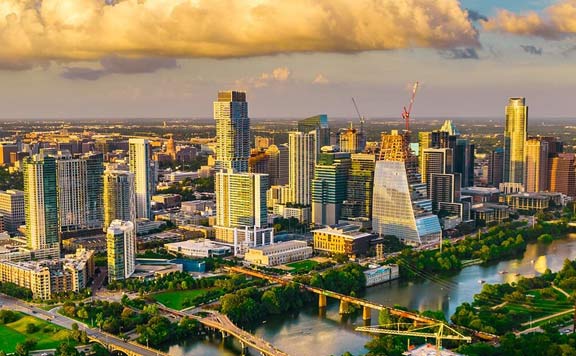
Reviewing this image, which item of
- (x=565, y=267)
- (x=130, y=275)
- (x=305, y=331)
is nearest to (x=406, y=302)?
(x=305, y=331)

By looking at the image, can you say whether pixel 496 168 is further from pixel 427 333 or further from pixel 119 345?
pixel 119 345

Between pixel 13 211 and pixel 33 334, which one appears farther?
pixel 13 211

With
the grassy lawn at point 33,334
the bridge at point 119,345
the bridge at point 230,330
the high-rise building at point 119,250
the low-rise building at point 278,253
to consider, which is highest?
the high-rise building at point 119,250

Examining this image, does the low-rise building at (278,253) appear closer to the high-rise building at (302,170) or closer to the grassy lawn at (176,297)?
the grassy lawn at (176,297)

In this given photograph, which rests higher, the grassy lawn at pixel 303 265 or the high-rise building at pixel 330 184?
the high-rise building at pixel 330 184

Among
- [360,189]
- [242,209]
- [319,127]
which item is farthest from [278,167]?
[242,209]

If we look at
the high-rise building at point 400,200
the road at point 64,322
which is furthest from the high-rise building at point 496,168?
the road at point 64,322

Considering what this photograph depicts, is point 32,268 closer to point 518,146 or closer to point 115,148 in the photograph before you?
point 518,146

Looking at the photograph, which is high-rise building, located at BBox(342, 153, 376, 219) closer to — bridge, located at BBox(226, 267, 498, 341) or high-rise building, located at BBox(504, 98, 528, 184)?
bridge, located at BBox(226, 267, 498, 341)
